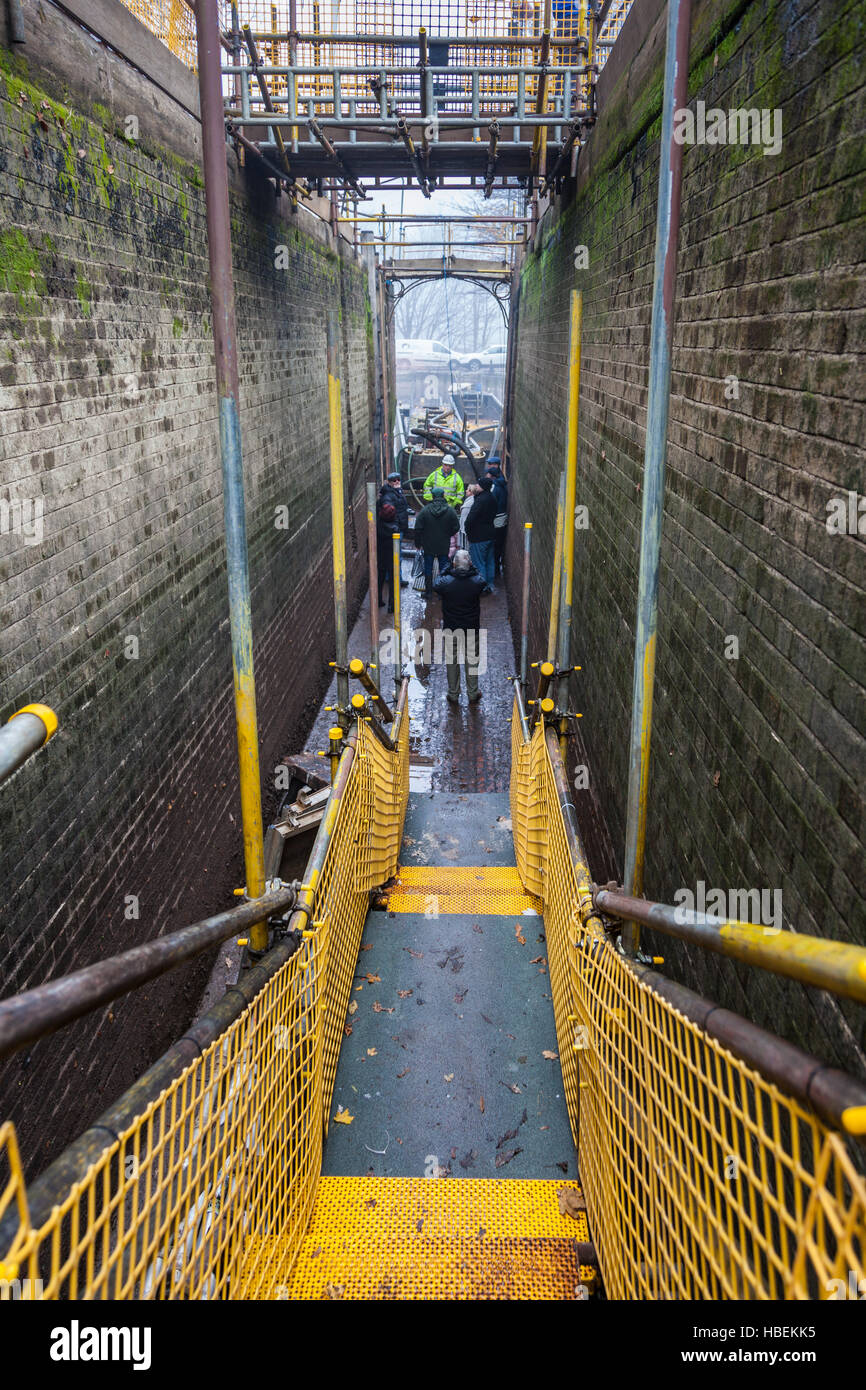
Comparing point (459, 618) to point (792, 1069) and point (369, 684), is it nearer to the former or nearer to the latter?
point (369, 684)

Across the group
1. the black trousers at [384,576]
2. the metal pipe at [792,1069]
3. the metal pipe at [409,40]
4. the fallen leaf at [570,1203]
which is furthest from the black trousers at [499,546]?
the metal pipe at [792,1069]

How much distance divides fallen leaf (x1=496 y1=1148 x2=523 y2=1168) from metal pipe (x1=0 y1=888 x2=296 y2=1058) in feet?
4.72

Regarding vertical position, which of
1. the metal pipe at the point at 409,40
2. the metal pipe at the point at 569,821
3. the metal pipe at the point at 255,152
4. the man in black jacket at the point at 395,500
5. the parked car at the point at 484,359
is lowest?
the metal pipe at the point at 569,821

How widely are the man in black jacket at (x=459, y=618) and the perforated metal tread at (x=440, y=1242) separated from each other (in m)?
7.95

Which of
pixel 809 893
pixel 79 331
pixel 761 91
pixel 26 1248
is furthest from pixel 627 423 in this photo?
pixel 26 1248

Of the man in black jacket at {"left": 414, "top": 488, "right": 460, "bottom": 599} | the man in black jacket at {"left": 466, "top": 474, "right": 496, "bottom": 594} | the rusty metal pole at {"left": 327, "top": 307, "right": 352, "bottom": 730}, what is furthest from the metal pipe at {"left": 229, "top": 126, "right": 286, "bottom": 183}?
the man in black jacket at {"left": 466, "top": 474, "right": 496, "bottom": 594}

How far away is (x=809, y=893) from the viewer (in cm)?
231

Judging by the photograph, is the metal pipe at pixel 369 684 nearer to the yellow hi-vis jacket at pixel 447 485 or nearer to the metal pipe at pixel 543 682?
the metal pipe at pixel 543 682

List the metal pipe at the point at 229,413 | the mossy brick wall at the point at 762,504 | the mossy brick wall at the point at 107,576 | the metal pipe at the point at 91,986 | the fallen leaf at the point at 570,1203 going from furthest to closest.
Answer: the mossy brick wall at the point at 107,576, the fallen leaf at the point at 570,1203, the metal pipe at the point at 229,413, the mossy brick wall at the point at 762,504, the metal pipe at the point at 91,986

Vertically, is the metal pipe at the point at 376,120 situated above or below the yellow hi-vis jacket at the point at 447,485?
above

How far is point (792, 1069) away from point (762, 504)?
186 cm

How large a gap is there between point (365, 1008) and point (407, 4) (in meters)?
8.13

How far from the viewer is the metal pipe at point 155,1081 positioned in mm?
1444

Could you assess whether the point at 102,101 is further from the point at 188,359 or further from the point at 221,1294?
the point at 221,1294
